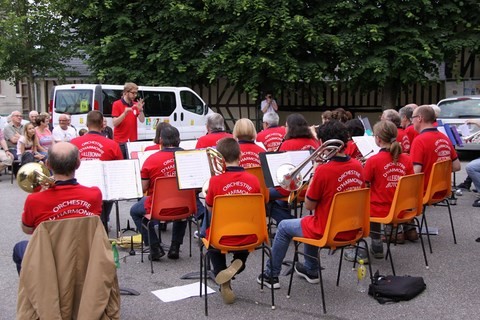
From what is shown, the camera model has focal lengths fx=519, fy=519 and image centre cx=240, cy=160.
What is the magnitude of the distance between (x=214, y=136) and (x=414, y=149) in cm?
234

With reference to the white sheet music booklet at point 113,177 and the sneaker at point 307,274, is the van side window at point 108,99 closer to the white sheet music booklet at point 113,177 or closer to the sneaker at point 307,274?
the white sheet music booklet at point 113,177

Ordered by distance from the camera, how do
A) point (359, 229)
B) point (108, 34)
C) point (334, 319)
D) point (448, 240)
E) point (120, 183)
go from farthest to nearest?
point (108, 34) → point (448, 240) → point (120, 183) → point (359, 229) → point (334, 319)

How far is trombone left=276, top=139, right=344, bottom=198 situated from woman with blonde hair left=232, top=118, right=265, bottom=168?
87 centimetres

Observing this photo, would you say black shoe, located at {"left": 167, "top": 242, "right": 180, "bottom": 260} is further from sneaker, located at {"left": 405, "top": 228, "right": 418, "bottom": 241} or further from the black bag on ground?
sneaker, located at {"left": 405, "top": 228, "right": 418, "bottom": 241}

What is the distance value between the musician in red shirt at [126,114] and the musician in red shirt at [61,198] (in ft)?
14.3

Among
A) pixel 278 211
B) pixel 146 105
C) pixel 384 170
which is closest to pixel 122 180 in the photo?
pixel 278 211

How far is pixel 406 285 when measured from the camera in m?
4.41

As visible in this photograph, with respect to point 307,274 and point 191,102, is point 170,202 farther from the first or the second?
point 191,102

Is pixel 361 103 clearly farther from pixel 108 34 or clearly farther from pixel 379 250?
pixel 379 250

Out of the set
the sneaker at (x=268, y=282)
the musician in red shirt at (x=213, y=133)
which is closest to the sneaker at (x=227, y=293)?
the sneaker at (x=268, y=282)

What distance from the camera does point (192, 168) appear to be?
4895 mm

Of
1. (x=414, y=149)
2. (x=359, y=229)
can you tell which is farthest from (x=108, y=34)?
(x=359, y=229)

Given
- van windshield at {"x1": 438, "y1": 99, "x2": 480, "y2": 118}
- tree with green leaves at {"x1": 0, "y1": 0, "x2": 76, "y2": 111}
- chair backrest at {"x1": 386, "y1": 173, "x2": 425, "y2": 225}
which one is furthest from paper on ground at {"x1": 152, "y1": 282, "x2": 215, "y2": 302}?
tree with green leaves at {"x1": 0, "y1": 0, "x2": 76, "y2": 111}

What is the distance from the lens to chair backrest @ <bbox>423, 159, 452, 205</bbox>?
5.58 m
